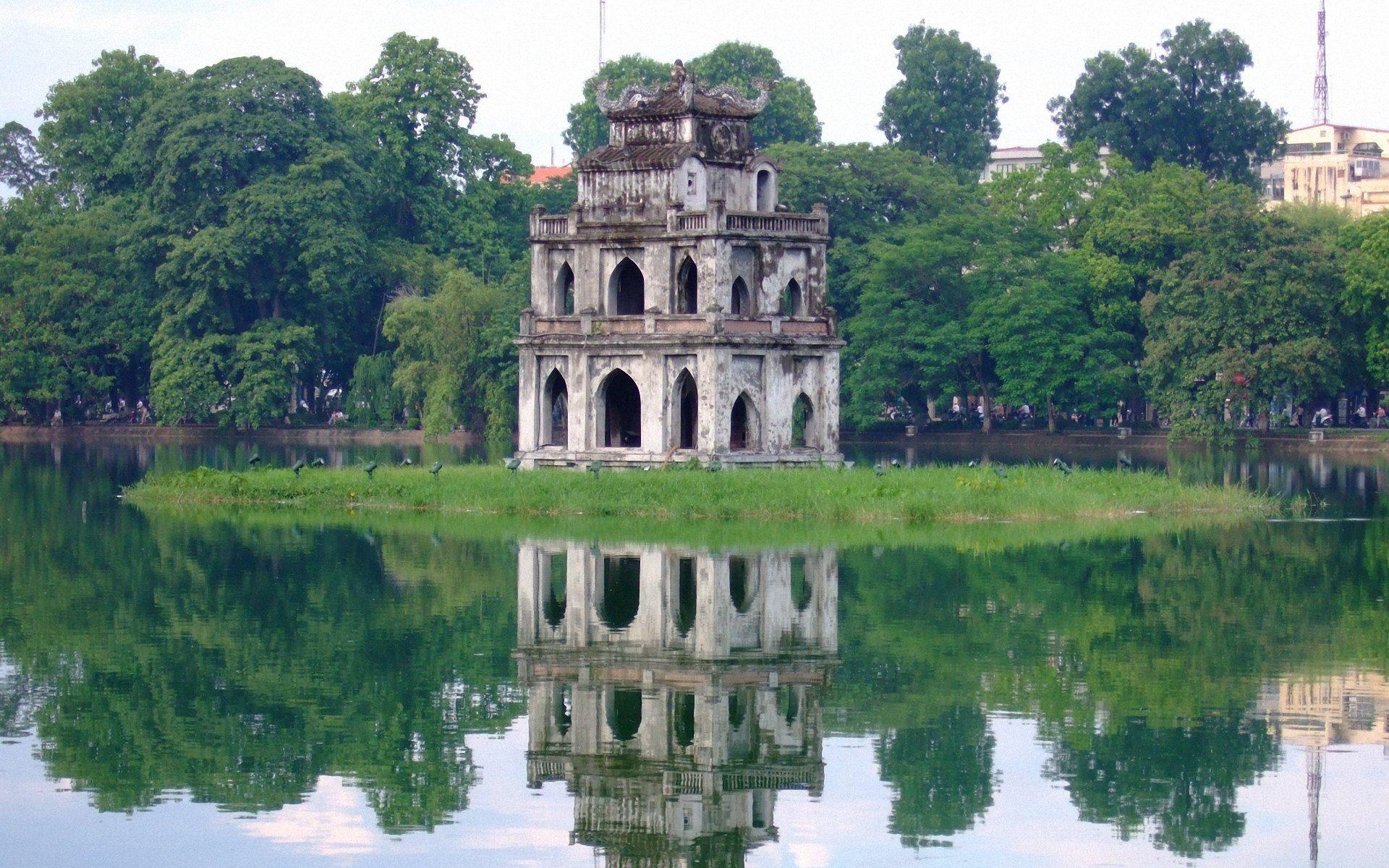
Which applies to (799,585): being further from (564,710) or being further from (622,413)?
(622,413)

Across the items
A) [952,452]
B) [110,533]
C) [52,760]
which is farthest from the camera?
[952,452]

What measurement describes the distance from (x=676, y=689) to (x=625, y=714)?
4.46ft

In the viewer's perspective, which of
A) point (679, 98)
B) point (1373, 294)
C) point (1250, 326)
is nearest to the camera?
point (679, 98)

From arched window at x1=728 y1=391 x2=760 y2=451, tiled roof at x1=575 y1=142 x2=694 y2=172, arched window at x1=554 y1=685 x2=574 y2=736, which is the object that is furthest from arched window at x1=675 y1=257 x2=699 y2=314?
arched window at x1=554 y1=685 x2=574 y2=736

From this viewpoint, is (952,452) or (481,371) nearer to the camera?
(952,452)

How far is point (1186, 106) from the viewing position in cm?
10750

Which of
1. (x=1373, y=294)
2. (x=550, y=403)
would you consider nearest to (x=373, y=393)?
(x=550, y=403)

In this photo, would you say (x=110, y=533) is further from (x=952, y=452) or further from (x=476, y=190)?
(x=476, y=190)

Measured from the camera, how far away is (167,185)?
87250 millimetres

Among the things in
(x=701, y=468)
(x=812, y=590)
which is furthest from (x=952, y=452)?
(x=812, y=590)

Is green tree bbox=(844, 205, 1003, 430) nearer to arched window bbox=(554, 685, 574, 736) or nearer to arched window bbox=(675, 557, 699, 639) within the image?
arched window bbox=(675, 557, 699, 639)

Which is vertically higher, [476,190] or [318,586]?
[476,190]

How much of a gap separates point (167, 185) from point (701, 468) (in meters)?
44.0

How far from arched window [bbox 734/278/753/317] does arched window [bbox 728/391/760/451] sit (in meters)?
2.11
